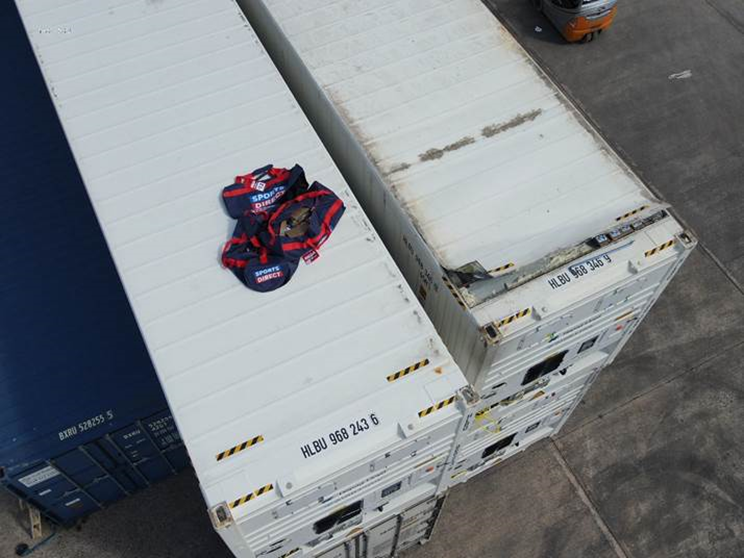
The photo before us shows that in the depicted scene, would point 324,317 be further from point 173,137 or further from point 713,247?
point 713,247

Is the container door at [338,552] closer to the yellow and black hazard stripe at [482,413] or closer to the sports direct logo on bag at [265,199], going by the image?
the yellow and black hazard stripe at [482,413]

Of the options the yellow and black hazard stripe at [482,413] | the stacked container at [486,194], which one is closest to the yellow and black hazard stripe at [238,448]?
the stacked container at [486,194]

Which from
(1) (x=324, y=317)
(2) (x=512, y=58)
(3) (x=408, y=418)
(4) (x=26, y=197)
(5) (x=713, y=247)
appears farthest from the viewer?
(5) (x=713, y=247)

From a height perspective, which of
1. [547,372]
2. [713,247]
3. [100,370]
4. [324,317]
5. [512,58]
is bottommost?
[713,247]

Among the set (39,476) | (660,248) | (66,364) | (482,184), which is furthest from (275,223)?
(39,476)

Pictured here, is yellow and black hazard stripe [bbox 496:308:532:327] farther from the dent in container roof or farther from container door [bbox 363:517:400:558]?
container door [bbox 363:517:400:558]

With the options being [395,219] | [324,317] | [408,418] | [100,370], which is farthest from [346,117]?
[100,370]

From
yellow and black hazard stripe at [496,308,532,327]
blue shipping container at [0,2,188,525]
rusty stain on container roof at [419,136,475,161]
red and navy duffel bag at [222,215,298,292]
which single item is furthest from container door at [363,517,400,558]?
rusty stain on container roof at [419,136,475,161]
